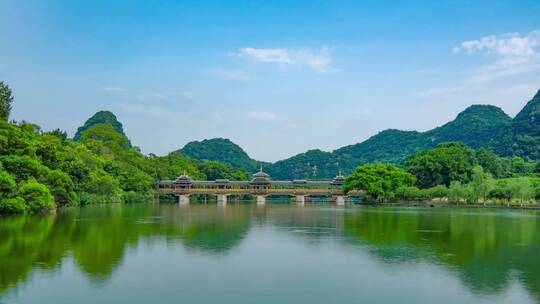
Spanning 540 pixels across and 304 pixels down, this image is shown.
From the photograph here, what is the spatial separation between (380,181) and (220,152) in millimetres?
80722

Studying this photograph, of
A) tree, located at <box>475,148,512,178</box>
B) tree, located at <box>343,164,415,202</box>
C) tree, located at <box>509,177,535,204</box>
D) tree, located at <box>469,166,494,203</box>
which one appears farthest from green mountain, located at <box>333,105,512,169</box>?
tree, located at <box>509,177,535,204</box>

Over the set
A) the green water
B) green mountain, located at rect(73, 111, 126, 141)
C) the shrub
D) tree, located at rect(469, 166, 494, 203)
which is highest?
green mountain, located at rect(73, 111, 126, 141)

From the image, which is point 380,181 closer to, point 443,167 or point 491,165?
point 443,167

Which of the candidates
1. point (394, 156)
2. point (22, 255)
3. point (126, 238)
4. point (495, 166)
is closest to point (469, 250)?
point (126, 238)

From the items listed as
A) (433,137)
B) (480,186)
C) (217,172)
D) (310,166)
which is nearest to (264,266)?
(480,186)

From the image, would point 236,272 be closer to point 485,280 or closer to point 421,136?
point 485,280

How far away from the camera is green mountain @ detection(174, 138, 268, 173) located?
134 metres

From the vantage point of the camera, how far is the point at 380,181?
198 feet

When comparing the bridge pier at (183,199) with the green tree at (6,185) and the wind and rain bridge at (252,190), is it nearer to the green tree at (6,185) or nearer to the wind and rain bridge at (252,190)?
the wind and rain bridge at (252,190)

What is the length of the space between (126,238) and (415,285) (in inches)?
489

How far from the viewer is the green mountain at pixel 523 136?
9131 centimetres

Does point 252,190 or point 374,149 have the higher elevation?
point 374,149

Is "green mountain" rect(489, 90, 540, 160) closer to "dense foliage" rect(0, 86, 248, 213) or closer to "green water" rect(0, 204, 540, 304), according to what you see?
"dense foliage" rect(0, 86, 248, 213)

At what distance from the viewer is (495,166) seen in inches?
2643
